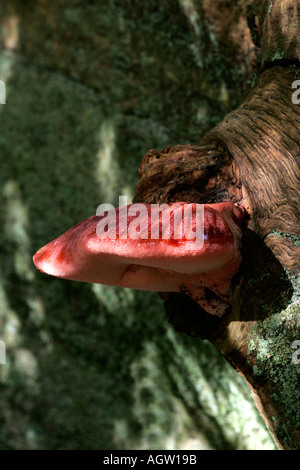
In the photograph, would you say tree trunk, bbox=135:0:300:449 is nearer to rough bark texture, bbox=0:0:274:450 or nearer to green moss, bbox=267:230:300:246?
green moss, bbox=267:230:300:246

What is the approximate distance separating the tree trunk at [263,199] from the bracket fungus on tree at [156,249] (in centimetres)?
9

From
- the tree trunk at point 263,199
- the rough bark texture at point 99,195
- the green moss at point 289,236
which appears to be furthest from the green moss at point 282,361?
the rough bark texture at point 99,195

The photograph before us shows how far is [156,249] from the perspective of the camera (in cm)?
120

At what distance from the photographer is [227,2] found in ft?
8.15

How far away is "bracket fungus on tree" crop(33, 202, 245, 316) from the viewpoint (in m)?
1.22

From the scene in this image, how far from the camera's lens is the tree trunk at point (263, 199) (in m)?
1.33

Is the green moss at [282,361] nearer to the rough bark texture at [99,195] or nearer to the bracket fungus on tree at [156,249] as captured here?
the bracket fungus on tree at [156,249]

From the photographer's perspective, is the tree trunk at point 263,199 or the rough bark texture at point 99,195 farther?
the rough bark texture at point 99,195

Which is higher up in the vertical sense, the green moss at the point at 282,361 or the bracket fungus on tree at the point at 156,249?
the bracket fungus on tree at the point at 156,249

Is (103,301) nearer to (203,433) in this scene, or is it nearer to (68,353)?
(68,353)

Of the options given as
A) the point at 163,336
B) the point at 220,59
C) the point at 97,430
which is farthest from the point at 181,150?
the point at 97,430

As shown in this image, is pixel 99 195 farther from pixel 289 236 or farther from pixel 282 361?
pixel 282 361

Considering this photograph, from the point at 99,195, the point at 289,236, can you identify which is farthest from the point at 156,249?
the point at 99,195

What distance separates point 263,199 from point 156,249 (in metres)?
0.48
